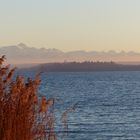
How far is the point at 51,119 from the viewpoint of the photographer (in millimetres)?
7453

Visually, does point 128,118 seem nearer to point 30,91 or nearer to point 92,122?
point 92,122

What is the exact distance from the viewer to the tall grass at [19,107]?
6.96m

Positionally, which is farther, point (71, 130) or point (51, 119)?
point (71, 130)

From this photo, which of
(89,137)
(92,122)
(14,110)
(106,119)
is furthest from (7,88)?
(106,119)

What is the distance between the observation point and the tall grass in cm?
696

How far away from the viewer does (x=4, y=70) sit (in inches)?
268

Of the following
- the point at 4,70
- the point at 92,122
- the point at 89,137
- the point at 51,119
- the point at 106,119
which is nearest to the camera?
the point at 4,70

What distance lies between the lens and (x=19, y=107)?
7125 mm

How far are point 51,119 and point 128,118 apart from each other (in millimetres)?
36547

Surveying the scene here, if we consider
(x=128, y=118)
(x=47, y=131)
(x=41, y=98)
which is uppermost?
(x=41, y=98)

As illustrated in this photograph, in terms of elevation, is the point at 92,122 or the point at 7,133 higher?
the point at 7,133

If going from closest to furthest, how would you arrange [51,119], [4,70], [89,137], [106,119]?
[4,70] < [51,119] < [89,137] < [106,119]

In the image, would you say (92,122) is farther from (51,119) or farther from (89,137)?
(51,119)

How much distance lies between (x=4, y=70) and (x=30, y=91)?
43 centimetres
